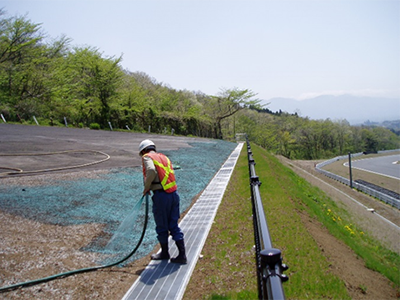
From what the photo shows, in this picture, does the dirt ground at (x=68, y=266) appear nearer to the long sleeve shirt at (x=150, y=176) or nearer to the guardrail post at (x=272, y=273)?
the long sleeve shirt at (x=150, y=176)

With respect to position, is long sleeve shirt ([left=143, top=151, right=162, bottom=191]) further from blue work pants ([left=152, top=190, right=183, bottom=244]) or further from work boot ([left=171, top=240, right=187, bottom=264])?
work boot ([left=171, top=240, right=187, bottom=264])

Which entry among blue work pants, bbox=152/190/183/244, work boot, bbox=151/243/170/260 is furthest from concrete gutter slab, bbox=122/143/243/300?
blue work pants, bbox=152/190/183/244

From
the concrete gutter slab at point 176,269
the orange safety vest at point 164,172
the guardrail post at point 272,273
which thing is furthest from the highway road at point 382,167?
the guardrail post at point 272,273

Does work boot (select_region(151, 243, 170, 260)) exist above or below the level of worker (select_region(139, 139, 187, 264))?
below

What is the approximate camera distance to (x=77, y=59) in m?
33.7

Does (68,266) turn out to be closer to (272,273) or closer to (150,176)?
(150,176)

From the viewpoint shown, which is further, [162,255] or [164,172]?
[162,255]

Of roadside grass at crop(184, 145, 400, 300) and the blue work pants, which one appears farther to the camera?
the blue work pants

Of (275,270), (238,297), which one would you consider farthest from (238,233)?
(275,270)

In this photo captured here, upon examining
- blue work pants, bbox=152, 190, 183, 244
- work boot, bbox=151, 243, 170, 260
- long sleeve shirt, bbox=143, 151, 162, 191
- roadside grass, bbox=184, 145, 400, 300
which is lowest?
roadside grass, bbox=184, 145, 400, 300

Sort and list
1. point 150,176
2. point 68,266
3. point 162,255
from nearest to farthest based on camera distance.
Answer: point 68,266 < point 150,176 < point 162,255

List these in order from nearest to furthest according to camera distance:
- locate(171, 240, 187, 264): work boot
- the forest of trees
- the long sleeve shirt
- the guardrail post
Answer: the guardrail post → the long sleeve shirt → locate(171, 240, 187, 264): work boot → the forest of trees

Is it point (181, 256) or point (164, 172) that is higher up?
point (164, 172)

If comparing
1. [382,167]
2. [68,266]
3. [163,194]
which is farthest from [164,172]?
[382,167]
